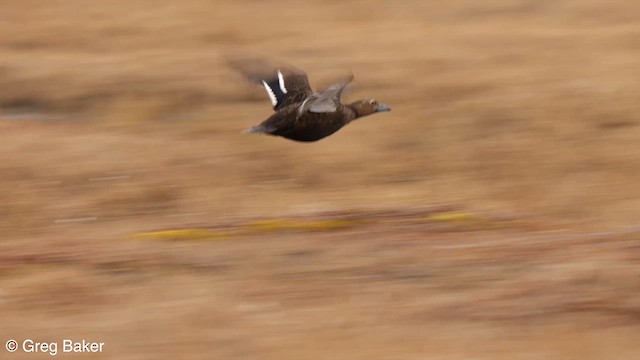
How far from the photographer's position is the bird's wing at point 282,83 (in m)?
9.70

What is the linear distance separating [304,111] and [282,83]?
36.0 inches

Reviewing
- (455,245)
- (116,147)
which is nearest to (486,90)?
(116,147)

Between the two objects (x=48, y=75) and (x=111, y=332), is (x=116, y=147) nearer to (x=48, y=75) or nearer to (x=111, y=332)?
(x=48, y=75)

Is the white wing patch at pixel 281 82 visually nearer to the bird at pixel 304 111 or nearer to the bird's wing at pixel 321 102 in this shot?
the bird at pixel 304 111

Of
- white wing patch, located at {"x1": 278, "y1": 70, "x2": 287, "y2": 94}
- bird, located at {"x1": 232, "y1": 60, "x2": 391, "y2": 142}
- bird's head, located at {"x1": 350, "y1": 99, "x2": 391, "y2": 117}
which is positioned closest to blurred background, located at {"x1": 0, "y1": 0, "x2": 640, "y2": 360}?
bird, located at {"x1": 232, "y1": 60, "x2": 391, "y2": 142}

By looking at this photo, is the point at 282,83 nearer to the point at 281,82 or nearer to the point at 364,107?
the point at 281,82

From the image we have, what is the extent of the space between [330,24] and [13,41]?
3.74m

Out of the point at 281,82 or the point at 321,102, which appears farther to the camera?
the point at 281,82

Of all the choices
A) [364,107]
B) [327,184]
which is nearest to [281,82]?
[364,107]

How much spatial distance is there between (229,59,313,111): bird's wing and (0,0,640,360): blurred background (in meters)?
0.84

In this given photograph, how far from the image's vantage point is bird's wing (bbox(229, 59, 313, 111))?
970 cm

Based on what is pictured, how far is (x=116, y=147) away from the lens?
12977mm

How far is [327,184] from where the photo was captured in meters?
12.1

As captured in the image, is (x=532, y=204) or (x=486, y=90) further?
(x=486, y=90)
